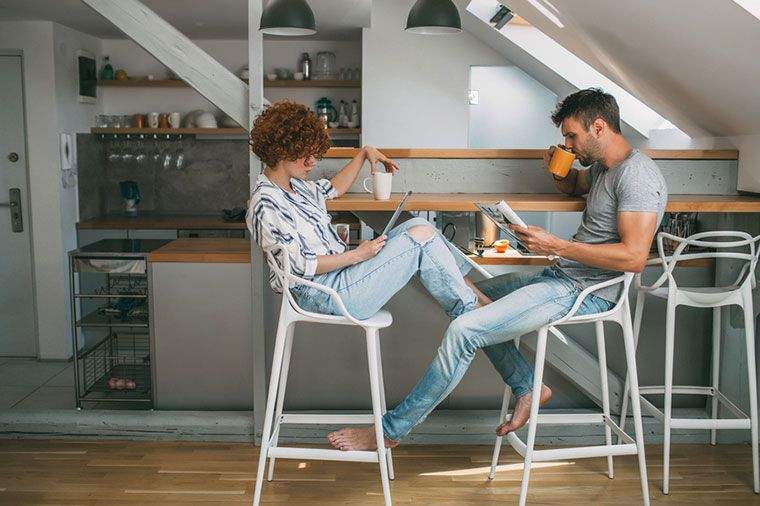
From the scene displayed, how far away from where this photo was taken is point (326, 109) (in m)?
6.14

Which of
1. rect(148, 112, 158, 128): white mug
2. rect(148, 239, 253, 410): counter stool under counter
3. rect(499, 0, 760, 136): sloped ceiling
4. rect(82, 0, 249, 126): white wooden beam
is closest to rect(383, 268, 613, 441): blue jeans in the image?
rect(499, 0, 760, 136): sloped ceiling

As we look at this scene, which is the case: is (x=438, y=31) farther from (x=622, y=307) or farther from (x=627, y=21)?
(x=622, y=307)

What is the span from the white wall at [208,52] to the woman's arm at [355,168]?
333cm

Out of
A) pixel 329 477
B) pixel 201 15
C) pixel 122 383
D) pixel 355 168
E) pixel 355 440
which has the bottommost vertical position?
pixel 329 477

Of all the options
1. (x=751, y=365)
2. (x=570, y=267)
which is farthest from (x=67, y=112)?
(x=751, y=365)

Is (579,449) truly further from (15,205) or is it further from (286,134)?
(15,205)

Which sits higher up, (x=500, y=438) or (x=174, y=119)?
(x=174, y=119)

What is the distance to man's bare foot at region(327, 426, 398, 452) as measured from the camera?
2617mm

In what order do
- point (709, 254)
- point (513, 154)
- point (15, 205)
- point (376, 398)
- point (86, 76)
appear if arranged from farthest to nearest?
point (86, 76)
point (15, 205)
point (513, 154)
point (709, 254)
point (376, 398)

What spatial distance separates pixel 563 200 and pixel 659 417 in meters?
0.87

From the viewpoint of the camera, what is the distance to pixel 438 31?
359cm

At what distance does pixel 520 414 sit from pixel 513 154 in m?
1.11

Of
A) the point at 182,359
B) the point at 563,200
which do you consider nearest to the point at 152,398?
the point at 182,359

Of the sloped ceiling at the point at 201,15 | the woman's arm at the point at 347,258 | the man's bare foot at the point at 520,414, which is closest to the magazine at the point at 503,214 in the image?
the woman's arm at the point at 347,258
